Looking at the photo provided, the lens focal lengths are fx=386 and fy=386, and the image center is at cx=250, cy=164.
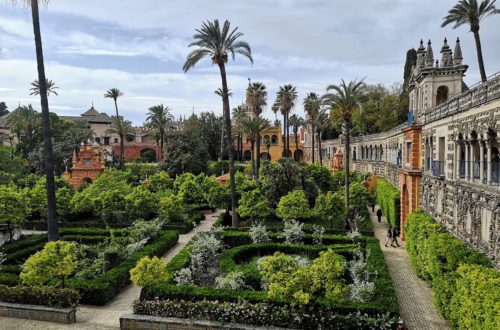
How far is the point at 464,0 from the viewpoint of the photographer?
30.2 meters

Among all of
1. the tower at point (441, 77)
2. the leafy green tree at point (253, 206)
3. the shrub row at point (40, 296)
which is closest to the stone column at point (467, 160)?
the tower at point (441, 77)

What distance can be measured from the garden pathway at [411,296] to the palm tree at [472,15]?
16997 mm

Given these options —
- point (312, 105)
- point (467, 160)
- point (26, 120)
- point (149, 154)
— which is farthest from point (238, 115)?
point (467, 160)

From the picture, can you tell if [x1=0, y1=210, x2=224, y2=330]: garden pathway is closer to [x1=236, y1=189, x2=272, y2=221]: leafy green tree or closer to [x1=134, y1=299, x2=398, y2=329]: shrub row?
[x1=134, y1=299, x2=398, y2=329]: shrub row

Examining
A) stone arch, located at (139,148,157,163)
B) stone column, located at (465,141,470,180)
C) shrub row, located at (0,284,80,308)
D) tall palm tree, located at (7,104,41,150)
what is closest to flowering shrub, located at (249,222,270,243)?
shrub row, located at (0,284,80,308)

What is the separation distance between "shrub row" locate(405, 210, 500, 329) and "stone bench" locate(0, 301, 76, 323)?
13.7m

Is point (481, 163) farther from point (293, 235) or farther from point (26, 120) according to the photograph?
point (26, 120)

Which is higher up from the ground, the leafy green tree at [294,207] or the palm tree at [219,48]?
the palm tree at [219,48]

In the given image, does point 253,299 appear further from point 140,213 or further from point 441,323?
point 140,213

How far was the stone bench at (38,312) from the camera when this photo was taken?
48.2 ft

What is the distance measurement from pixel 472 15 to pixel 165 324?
31584 millimetres

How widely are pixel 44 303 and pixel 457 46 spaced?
26.9 meters

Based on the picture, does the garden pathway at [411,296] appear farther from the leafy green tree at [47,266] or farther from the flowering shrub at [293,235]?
the leafy green tree at [47,266]

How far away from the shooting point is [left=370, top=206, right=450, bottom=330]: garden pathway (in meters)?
14.8
